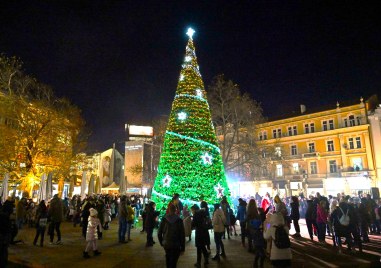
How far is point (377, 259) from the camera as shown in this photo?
30.5 feet

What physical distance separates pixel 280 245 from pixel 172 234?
2242mm

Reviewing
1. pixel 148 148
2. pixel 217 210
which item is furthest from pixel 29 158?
pixel 148 148

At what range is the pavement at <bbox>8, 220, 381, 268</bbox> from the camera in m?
8.75

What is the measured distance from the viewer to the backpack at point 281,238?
608 centimetres

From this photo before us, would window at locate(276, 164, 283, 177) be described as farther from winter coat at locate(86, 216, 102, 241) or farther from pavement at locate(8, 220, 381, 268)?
winter coat at locate(86, 216, 102, 241)

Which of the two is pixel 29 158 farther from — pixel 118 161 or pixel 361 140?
pixel 118 161

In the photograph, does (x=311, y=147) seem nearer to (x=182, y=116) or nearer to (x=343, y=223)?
(x=182, y=116)

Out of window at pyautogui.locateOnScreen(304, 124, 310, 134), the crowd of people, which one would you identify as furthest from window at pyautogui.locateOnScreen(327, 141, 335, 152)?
the crowd of people

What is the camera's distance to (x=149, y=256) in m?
9.91

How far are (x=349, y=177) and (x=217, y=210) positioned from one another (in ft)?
120

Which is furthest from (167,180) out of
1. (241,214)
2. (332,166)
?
(332,166)

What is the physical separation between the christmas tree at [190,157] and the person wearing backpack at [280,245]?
10328 mm

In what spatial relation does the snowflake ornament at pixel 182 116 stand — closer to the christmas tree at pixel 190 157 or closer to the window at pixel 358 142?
the christmas tree at pixel 190 157

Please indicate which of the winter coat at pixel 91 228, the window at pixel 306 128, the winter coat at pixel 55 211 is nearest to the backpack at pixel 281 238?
the winter coat at pixel 91 228
